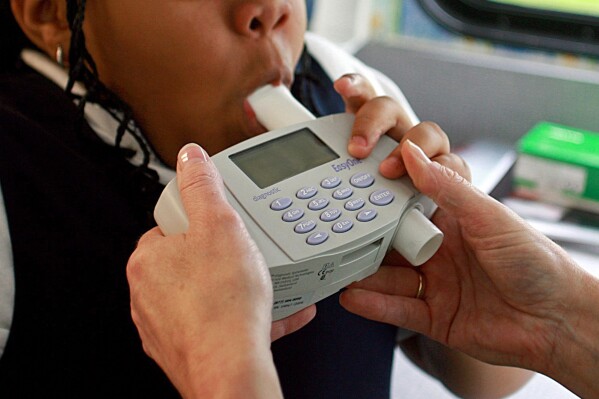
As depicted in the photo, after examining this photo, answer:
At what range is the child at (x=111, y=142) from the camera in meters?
0.75

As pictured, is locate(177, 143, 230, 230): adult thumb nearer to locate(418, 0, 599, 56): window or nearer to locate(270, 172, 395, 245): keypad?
locate(270, 172, 395, 245): keypad

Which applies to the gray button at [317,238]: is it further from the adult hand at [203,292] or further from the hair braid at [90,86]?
the hair braid at [90,86]

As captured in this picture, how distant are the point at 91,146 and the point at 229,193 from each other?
0.85 ft

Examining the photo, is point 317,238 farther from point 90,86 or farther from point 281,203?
point 90,86

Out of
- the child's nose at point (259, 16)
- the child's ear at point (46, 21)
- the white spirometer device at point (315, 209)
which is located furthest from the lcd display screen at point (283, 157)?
the child's ear at point (46, 21)

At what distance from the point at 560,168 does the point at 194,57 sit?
2.45ft

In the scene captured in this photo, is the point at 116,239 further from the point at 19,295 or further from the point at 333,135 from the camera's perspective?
the point at 333,135

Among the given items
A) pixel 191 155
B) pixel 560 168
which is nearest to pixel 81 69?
pixel 191 155

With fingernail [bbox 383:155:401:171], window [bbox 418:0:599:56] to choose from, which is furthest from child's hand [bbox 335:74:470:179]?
window [bbox 418:0:599:56]

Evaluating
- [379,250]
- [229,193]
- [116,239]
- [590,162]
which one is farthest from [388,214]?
[590,162]

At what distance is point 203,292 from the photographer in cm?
53

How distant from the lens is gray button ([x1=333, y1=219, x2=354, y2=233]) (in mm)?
595

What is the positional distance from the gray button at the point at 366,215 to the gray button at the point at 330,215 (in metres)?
0.02

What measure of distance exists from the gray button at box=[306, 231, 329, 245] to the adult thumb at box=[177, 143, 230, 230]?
0.07 meters
